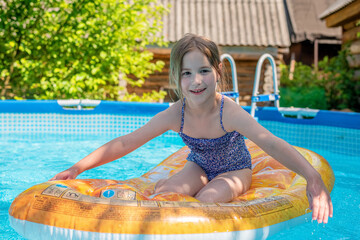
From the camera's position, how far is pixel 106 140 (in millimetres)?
5531

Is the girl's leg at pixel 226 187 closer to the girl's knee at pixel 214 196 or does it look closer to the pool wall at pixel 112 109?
the girl's knee at pixel 214 196

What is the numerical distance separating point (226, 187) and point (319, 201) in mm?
597

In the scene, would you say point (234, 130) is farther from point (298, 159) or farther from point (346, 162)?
point (346, 162)

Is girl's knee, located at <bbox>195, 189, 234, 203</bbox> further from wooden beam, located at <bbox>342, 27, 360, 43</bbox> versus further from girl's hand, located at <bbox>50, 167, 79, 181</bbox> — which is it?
wooden beam, located at <bbox>342, 27, 360, 43</bbox>

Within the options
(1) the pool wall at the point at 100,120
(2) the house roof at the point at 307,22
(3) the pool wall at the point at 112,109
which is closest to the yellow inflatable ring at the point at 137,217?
(1) the pool wall at the point at 100,120

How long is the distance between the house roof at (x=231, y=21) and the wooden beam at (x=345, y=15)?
44.6 inches

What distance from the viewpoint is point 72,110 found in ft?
19.2

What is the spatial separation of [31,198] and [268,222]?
1099mm

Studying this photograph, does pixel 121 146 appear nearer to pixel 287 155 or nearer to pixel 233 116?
pixel 233 116

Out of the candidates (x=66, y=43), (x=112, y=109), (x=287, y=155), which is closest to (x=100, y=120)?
(x=112, y=109)

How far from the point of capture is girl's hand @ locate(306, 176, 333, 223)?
1741 millimetres

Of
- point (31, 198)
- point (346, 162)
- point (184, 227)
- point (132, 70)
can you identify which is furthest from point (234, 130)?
point (132, 70)

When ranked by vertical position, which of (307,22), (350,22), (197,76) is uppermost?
(307,22)

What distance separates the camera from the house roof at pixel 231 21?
9016 mm
